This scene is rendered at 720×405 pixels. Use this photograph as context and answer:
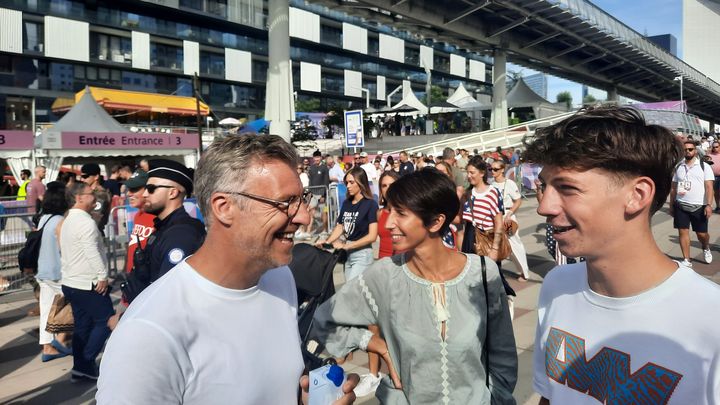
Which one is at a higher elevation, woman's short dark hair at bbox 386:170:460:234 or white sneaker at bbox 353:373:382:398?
woman's short dark hair at bbox 386:170:460:234

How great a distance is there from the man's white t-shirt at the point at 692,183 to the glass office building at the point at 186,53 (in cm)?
3425

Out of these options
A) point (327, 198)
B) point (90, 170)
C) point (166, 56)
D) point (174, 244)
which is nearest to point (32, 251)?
point (174, 244)

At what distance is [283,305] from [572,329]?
101 cm

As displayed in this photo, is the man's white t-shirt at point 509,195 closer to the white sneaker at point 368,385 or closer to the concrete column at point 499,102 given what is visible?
the white sneaker at point 368,385

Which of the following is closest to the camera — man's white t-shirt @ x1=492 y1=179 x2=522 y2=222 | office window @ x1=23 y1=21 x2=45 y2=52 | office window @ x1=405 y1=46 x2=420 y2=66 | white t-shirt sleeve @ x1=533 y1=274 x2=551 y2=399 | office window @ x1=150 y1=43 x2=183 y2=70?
white t-shirt sleeve @ x1=533 y1=274 x2=551 y2=399

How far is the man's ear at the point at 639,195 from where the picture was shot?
1637 millimetres

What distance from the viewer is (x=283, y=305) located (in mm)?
1925

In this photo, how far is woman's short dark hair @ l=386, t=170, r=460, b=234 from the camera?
281cm

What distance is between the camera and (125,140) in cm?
1830

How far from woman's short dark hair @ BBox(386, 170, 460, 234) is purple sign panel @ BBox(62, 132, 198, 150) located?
1659cm

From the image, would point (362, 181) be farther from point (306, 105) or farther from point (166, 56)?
point (306, 105)

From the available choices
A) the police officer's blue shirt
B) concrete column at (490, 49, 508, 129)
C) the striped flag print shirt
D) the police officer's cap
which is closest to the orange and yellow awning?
→ concrete column at (490, 49, 508, 129)

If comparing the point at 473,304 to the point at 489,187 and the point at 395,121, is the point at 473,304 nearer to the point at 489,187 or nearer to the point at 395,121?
the point at 489,187

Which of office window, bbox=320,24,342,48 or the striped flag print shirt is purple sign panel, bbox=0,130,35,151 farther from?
office window, bbox=320,24,342,48
